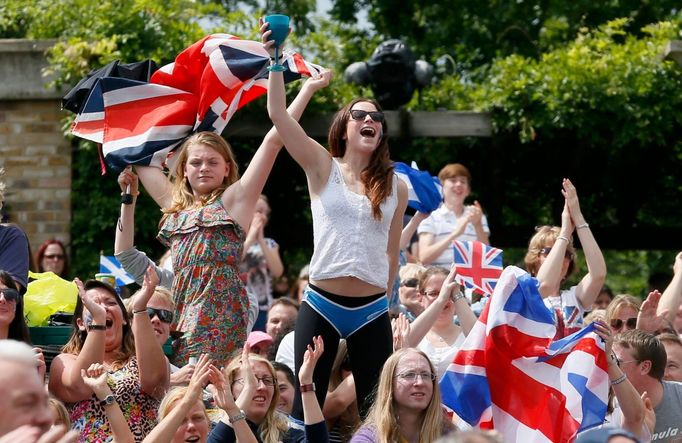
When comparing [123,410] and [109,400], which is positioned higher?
[109,400]

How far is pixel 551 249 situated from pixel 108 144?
2.71 m

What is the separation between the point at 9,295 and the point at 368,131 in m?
1.87

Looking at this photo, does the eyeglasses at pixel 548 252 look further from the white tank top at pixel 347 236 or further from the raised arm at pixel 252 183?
the raised arm at pixel 252 183

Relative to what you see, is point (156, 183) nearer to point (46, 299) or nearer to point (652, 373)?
point (46, 299)

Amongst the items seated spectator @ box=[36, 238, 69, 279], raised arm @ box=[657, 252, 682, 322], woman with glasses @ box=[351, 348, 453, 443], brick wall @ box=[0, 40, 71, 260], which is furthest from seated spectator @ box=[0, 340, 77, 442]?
brick wall @ box=[0, 40, 71, 260]

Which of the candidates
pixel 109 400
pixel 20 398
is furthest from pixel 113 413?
pixel 20 398

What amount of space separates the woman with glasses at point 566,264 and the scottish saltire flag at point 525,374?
839 millimetres

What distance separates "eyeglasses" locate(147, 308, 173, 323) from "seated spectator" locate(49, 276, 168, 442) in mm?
285

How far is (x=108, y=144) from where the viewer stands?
307 inches

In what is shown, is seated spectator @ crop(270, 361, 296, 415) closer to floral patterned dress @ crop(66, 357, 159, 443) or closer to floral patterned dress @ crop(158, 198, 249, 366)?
floral patterned dress @ crop(158, 198, 249, 366)

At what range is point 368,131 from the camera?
6836mm

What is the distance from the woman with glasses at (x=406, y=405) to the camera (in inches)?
252

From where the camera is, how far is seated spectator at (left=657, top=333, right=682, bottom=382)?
820 centimetres

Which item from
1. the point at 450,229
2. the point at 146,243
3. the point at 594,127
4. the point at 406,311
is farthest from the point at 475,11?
the point at 406,311
